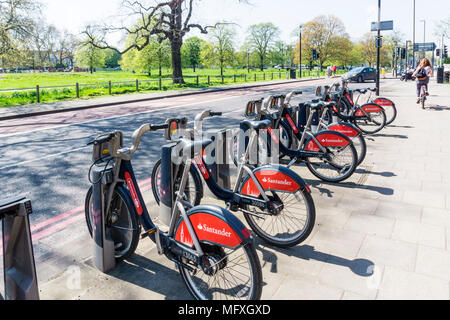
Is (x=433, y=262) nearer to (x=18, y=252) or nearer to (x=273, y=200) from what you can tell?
(x=273, y=200)

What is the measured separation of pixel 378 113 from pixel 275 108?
4277 millimetres

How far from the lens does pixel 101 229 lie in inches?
127

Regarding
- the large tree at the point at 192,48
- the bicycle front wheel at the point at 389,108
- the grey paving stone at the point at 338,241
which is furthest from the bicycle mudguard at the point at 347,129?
the large tree at the point at 192,48

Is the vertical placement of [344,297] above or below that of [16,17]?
below

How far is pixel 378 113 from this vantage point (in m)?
9.16

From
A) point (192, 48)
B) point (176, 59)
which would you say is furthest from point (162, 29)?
point (192, 48)

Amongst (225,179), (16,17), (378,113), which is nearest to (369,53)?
(16,17)

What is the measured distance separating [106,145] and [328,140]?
3.09 m

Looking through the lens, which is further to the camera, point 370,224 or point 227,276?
point 370,224

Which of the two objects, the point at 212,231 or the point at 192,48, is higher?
the point at 192,48

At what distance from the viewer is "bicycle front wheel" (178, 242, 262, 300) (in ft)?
8.06

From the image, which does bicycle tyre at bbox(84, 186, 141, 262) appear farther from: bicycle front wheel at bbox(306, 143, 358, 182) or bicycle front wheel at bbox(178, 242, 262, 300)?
bicycle front wheel at bbox(306, 143, 358, 182)

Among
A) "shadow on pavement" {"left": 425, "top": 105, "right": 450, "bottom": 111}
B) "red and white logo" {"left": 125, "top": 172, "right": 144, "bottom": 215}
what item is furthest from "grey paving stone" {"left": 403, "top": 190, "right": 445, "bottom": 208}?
"shadow on pavement" {"left": 425, "top": 105, "right": 450, "bottom": 111}
